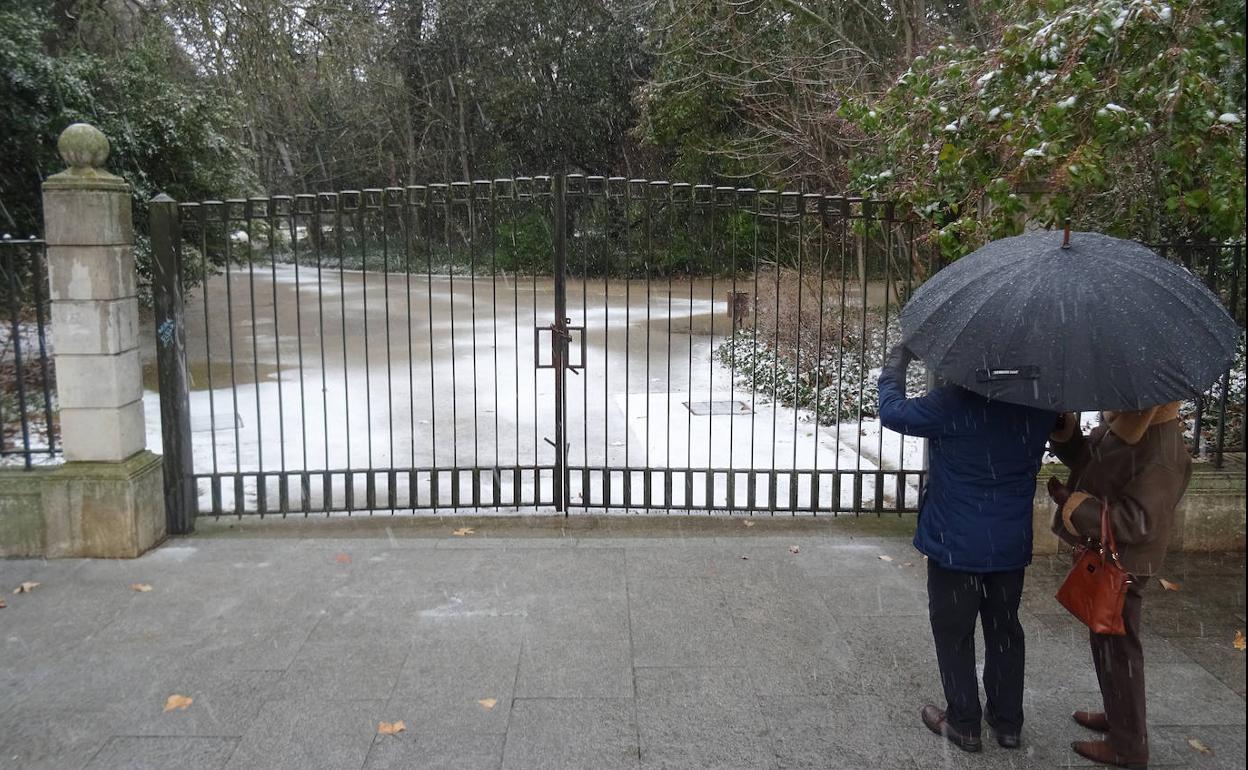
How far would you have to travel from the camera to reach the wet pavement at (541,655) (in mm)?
3787

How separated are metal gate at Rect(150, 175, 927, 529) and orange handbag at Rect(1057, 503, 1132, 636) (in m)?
2.76

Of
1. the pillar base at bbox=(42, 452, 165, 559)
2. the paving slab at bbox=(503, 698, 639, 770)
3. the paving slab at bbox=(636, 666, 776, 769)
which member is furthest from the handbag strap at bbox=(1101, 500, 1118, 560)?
the pillar base at bbox=(42, 452, 165, 559)

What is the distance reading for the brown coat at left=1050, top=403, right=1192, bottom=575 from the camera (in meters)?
3.35

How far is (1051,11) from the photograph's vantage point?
5.00 m

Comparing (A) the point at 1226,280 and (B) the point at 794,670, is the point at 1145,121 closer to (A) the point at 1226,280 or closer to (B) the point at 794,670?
(B) the point at 794,670

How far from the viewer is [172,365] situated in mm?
6117

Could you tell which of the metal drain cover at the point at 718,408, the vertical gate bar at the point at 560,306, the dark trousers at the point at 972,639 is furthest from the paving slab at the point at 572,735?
the metal drain cover at the point at 718,408

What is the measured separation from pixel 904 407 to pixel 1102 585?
0.91m

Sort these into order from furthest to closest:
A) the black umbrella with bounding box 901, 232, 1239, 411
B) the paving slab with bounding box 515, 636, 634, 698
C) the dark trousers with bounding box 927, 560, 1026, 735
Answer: the paving slab with bounding box 515, 636, 634, 698, the dark trousers with bounding box 927, 560, 1026, 735, the black umbrella with bounding box 901, 232, 1239, 411

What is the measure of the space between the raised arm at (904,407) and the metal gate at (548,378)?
2.37m

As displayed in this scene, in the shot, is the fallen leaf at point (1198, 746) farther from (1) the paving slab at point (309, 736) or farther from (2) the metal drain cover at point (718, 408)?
(2) the metal drain cover at point (718, 408)

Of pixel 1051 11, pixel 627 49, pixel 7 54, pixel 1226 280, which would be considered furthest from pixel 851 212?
pixel 627 49

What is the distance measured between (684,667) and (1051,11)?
376 cm

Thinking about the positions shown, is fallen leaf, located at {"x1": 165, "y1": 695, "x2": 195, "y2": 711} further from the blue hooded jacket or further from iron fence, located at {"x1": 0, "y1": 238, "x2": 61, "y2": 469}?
the blue hooded jacket
